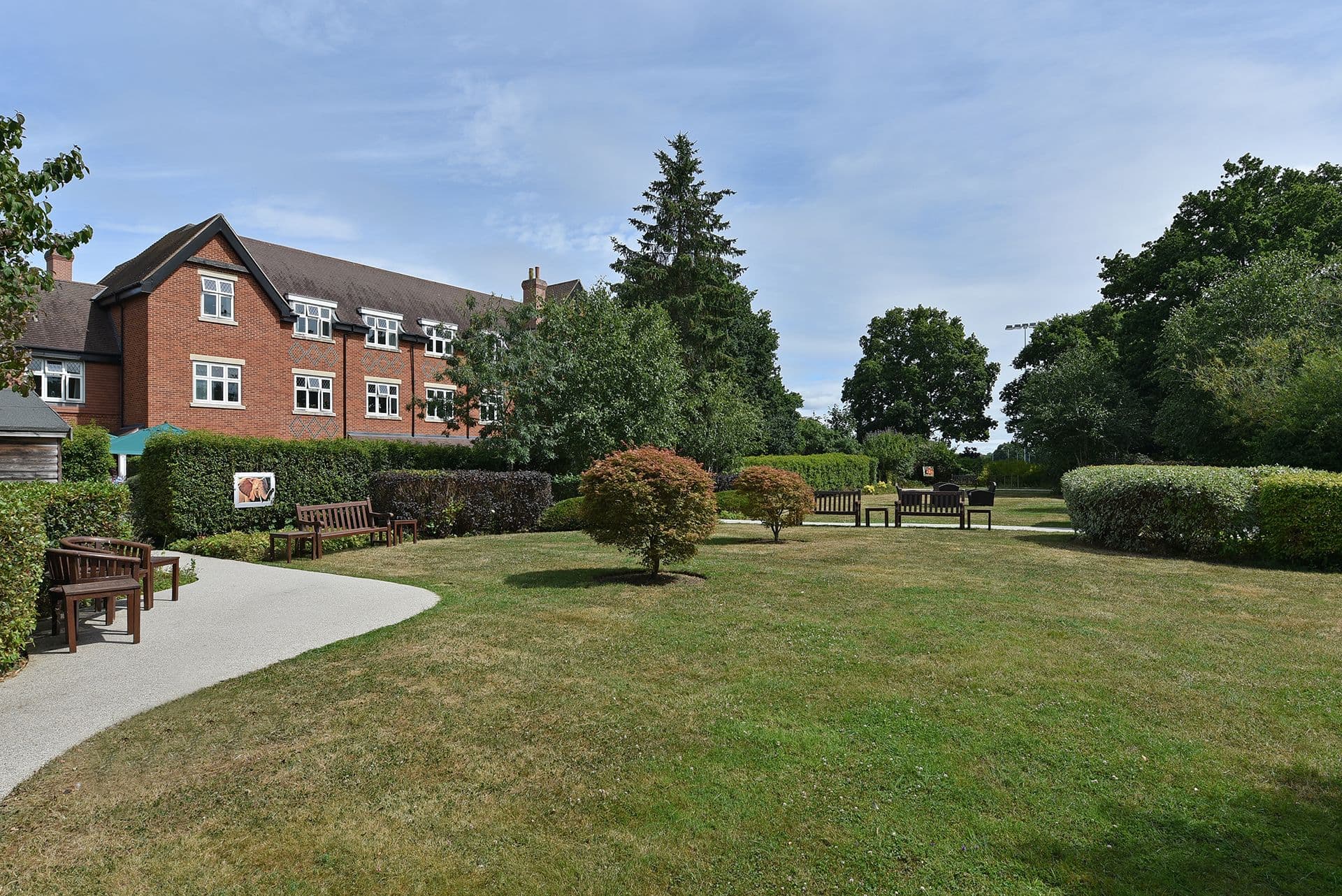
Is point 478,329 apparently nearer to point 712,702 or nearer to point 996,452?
point 712,702

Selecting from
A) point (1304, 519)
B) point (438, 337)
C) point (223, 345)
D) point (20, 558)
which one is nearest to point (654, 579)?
point (20, 558)

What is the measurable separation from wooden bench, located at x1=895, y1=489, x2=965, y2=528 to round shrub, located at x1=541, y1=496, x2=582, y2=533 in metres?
9.08

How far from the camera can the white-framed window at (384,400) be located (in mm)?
32906

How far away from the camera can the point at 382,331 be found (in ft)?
110

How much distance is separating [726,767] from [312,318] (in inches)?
1245

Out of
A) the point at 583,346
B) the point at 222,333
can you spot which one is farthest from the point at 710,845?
the point at 222,333

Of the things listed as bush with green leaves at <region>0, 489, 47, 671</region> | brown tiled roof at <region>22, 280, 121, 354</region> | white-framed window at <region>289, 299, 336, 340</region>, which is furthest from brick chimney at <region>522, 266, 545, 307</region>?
bush with green leaves at <region>0, 489, 47, 671</region>

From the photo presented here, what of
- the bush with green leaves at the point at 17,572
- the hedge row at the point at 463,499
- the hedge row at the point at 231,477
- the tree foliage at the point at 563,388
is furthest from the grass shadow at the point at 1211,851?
the tree foliage at the point at 563,388

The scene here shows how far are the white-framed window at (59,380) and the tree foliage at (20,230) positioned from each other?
75.3 ft

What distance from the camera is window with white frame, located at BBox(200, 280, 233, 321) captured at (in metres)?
25.8

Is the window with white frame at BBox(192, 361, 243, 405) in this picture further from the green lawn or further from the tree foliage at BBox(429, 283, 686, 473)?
the green lawn

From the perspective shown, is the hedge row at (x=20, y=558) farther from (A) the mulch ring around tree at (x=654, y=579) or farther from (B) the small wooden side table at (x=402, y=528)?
(B) the small wooden side table at (x=402, y=528)

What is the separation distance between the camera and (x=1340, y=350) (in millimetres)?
17562

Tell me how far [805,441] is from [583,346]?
2886cm
